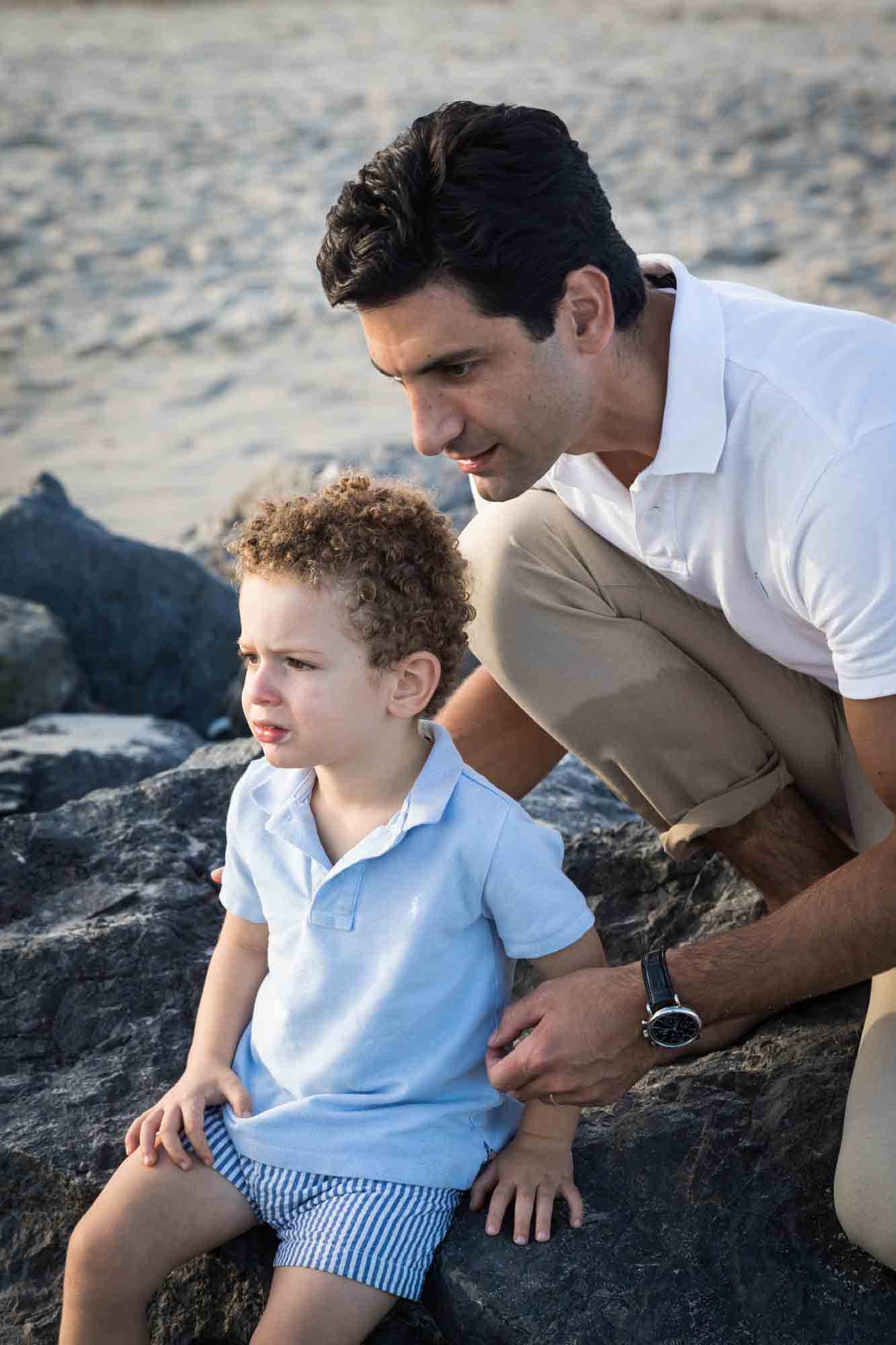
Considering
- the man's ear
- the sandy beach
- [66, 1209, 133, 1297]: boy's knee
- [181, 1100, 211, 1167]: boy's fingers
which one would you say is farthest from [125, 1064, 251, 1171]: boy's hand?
the sandy beach

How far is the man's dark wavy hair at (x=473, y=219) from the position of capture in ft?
7.09

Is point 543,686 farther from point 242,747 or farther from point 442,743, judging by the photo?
point 242,747

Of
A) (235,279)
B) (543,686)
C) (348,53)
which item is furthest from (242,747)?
(348,53)

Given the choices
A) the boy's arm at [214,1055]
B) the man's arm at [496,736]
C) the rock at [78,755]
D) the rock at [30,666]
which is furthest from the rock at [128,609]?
the boy's arm at [214,1055]

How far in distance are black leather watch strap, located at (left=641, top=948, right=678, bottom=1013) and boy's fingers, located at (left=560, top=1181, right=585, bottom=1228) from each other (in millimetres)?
258

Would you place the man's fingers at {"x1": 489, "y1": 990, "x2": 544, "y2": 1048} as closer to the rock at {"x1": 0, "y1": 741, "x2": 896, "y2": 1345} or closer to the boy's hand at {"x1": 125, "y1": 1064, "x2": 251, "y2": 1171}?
the rock at {"x1": 0, "y1": 741, "x2": 896, "y2": 1345}

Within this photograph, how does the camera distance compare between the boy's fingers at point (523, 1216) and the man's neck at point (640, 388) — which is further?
the man's neck at point (640, 388)

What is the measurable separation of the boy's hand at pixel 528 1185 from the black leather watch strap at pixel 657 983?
0.74 ft

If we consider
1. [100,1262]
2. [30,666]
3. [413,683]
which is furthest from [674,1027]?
[30,666]

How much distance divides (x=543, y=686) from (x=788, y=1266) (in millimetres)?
985

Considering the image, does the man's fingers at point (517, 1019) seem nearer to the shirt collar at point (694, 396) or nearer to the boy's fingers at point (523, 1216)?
the boy's fingers at point (523, 1216)

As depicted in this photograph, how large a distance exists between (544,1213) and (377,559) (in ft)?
2.91

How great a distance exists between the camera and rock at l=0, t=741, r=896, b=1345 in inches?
76.8

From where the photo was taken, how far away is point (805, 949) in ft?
6.80
